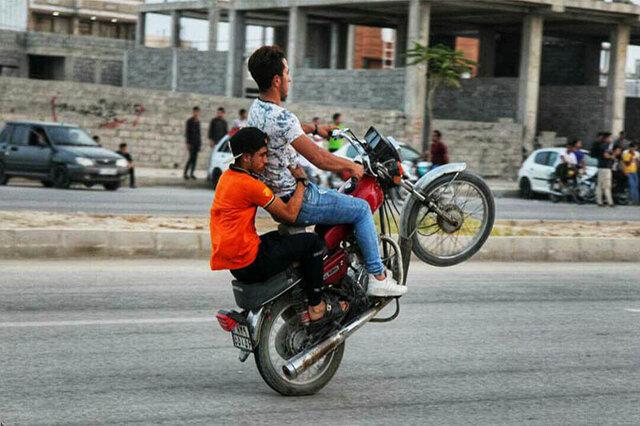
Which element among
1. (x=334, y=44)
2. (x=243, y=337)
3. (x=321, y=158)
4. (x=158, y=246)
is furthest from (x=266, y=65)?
(x=334, y=44)

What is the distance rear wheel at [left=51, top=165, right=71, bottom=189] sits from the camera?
929 inches

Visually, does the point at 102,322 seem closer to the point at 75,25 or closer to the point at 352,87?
the point at 352,87

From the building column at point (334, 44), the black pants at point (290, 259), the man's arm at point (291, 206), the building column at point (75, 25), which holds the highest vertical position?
the building column at point (75, 25)

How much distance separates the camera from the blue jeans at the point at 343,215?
5.86 m

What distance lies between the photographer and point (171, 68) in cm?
4922

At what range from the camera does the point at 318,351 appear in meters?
5.86

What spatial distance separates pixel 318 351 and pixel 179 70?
4395 cm

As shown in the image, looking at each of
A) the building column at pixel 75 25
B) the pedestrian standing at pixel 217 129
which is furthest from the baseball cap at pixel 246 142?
the building column at pixel 75 25

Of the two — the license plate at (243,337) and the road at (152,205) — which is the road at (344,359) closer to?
the license plate at (243,337)

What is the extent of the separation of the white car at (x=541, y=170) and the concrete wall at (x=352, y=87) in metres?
8.58

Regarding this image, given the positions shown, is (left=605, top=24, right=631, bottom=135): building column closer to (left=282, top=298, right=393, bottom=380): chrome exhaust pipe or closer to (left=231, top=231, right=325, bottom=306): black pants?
(left=282, top=298, right=393, bottom=380): chrome exhaust pipe

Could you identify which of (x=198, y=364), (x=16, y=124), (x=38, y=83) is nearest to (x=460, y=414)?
(x=198, y=364)

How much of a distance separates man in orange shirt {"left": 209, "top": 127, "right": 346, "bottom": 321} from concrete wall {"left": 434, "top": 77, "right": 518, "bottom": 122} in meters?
35.3

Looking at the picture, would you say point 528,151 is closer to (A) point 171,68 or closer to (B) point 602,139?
(B) point 602,139
